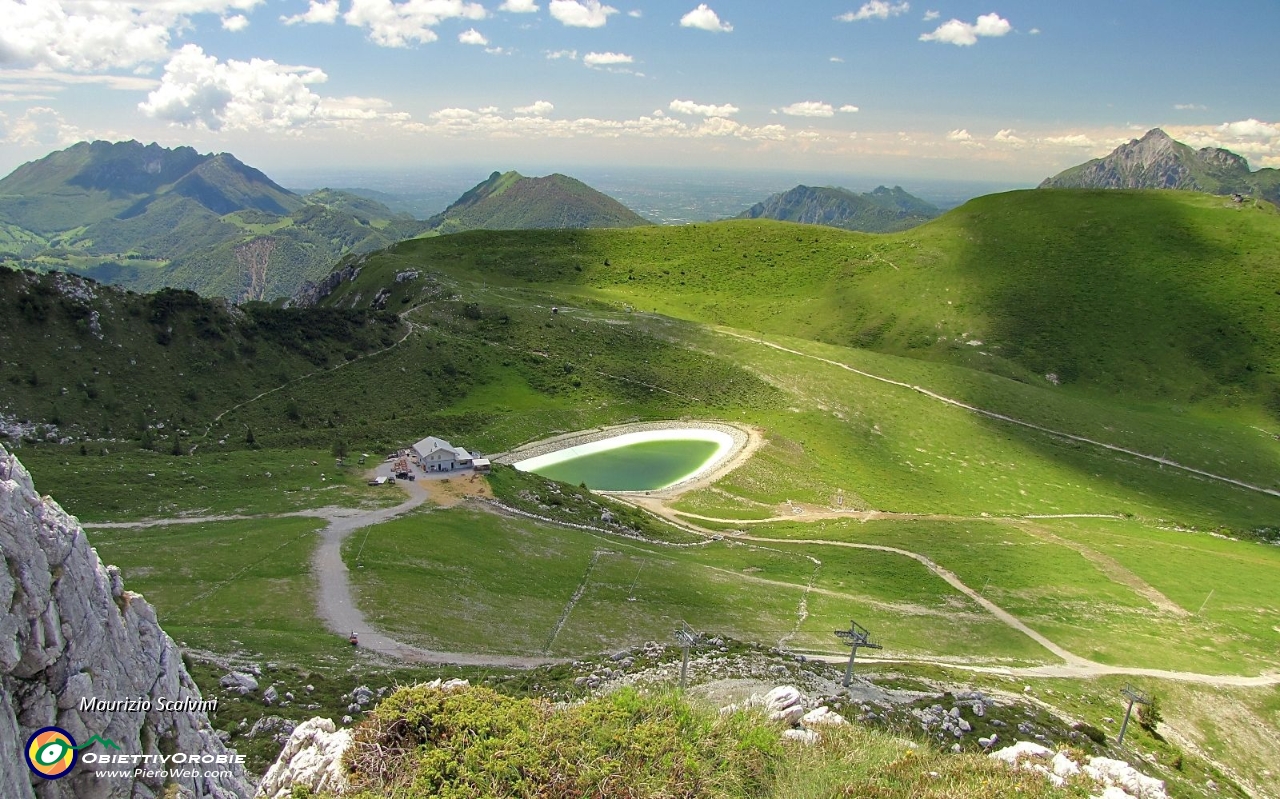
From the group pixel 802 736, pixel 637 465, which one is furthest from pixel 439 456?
pixel 802 736

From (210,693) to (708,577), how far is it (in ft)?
90.0

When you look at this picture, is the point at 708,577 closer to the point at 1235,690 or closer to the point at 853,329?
the point at 1235,690

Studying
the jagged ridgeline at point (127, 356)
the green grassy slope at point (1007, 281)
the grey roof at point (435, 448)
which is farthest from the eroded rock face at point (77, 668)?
the green grassy slope at point (1007, 281)

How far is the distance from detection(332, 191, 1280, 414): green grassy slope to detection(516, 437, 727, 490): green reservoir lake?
66.1 meters

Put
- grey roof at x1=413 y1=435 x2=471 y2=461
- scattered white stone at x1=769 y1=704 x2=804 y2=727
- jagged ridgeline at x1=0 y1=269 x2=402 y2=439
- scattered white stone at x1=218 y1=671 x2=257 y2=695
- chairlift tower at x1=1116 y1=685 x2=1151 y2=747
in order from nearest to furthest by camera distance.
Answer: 1. scattered white stone at x1=769 y1=704 x2=804 y2=727
2. scattered white stone at x1=218 y1=671 x2=257 y2=695
3. chairlift tower at x1=1116 y1=685 x2=1151 y2=747
4. grey roof at x1=413 y1=435 x2=471 y2=461
5. jagged ridgeline at x1=0 y1=269 x2=402 y2=439

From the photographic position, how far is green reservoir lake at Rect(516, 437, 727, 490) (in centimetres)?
6325

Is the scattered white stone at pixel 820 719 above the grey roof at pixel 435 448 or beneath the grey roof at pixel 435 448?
above

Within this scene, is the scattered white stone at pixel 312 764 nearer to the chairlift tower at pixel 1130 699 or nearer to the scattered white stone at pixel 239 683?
the scattered white stone at pixel 239 683

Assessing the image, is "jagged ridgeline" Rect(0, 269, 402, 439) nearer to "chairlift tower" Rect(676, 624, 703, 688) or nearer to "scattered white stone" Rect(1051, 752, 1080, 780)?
"chairlift tower" Rect(676, 624, 703, 688)

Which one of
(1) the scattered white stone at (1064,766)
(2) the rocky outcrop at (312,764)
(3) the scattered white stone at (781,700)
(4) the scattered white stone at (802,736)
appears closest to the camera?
(2) the rocky outcrop at (312,764)

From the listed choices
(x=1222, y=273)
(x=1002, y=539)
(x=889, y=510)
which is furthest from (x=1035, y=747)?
(x=1222, y=273)

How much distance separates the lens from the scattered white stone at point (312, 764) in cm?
1288

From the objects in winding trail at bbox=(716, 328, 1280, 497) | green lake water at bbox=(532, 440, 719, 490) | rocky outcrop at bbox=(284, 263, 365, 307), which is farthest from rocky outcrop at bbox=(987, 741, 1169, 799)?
rocky outcrop at bbox=(284, 263, 365, 307)

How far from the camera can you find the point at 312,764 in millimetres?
13633
